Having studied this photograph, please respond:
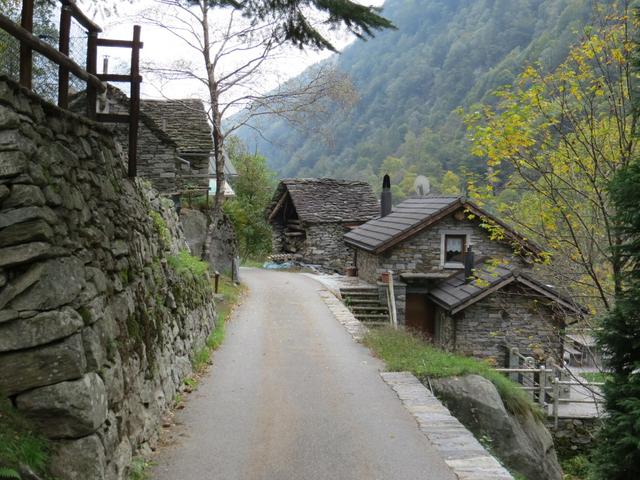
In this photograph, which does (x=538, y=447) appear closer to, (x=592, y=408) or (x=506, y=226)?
(x=592, y=408)

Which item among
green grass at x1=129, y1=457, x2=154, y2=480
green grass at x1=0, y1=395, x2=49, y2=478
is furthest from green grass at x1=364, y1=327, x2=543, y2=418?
green grass at x1=0, y1=395, x2=49, y2=478

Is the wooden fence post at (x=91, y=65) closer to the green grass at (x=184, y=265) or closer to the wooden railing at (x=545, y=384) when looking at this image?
the green grass at (x=184, y=265)

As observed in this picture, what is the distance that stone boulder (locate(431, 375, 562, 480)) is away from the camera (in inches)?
351

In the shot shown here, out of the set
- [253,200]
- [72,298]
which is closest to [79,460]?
[72,298]

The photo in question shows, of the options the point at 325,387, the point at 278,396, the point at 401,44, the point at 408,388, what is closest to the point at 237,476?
the point at 278,396

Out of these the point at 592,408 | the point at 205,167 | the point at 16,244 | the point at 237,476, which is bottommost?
the point at 592,408

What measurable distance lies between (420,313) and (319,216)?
1075cm

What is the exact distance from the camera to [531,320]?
17484mm

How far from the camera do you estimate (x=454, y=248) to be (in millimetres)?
19750

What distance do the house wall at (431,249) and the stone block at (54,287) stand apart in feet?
→ 51.0

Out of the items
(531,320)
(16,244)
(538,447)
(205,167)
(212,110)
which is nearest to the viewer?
(16,244)

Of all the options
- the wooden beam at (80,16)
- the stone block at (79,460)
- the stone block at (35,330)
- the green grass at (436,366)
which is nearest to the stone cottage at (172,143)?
the green grass at (436,366)

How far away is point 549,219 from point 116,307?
22.7 ft

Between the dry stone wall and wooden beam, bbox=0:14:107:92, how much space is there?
1.64 feet
